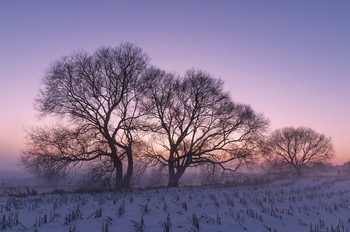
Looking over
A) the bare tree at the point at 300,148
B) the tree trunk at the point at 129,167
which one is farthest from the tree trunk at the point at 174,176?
the bare tree at the point at 300,148

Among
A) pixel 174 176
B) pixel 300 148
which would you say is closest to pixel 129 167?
pixel 174 176

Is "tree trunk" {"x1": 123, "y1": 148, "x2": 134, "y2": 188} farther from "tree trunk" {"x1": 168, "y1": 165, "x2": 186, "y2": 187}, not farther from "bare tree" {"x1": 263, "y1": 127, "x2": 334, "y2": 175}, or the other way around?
"bare tree" {"x1": 263, "y1": 127, "x2": 334, "y2": 175}

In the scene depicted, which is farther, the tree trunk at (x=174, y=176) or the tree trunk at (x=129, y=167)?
the tree trunk at (x=174, y=176)

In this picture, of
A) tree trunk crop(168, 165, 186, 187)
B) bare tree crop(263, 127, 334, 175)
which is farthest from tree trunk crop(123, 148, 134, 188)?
bare tree crop(263, 127, 334, 175)

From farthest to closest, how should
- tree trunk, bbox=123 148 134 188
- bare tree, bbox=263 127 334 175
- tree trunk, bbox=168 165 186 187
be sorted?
bare tree, bbox=263 127 334 175 → tree trunk, bbox=168 165 186 187 → tree trunk, bbox=123 148 134 188

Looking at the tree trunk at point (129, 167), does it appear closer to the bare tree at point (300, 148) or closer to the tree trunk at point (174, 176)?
the tree trunk at point (174, 176)

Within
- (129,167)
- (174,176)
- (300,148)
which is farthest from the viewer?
(300,148)

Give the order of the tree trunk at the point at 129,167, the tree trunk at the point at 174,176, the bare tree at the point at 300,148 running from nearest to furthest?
the tree trunk at the point at 129,167 < the tree trunk at the point at 174,176 < the bare tree at the point at 300,148

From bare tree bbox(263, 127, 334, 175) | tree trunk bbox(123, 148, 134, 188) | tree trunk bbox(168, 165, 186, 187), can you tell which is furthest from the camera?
bare tree bbox(263, 127, 334, 175)

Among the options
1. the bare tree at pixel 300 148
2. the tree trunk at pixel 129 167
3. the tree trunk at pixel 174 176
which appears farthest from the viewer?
the bare tree at pixel 300 148

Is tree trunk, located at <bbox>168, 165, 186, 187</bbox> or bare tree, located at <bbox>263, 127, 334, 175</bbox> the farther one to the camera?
bare tree, located at <bbox>263, 127, 334, 175</bbox>

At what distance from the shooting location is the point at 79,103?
18.5m

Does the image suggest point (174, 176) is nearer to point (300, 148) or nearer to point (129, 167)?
point (129, 167)

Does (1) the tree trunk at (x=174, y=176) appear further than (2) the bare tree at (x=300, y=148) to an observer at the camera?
No
